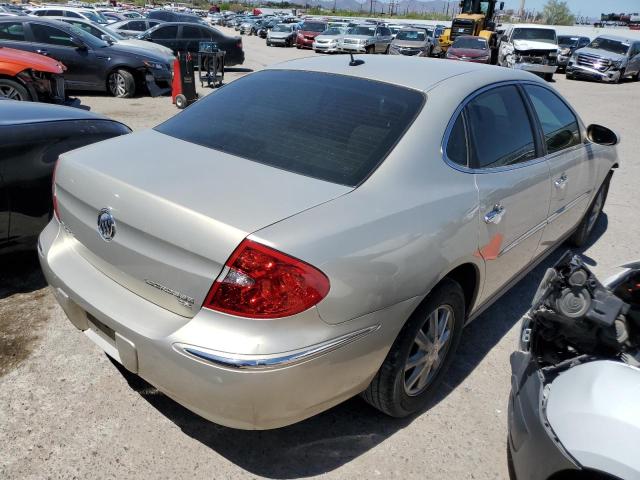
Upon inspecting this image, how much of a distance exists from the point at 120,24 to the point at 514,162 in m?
18.2

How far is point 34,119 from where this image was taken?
3.66m

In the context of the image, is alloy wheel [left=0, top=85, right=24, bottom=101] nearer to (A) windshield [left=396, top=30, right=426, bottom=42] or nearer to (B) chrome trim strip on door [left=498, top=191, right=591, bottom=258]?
(B) chrome trim strip on door [left=498, top=191, right=591, bottom=258]

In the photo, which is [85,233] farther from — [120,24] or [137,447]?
[120,24]

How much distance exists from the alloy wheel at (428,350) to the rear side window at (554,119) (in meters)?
1.50

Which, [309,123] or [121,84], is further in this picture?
[121,84]

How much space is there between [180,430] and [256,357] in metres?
0.95

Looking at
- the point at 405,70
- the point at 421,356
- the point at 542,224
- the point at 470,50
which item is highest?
the point at 405,70

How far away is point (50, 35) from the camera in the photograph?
34.1 feet

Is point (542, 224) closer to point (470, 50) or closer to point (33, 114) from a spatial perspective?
point (33, 114)

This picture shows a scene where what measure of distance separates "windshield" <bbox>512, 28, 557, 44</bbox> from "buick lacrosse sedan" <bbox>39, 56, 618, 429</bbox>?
20353 mm

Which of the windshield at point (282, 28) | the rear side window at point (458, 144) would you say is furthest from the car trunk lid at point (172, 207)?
the windshield at point (282, 28)

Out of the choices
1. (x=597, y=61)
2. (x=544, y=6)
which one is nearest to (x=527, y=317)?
(x=597, y=61)

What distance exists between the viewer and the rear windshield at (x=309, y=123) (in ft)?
7.52

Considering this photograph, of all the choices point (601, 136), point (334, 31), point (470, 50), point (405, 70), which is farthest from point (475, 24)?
point (405, 70)
